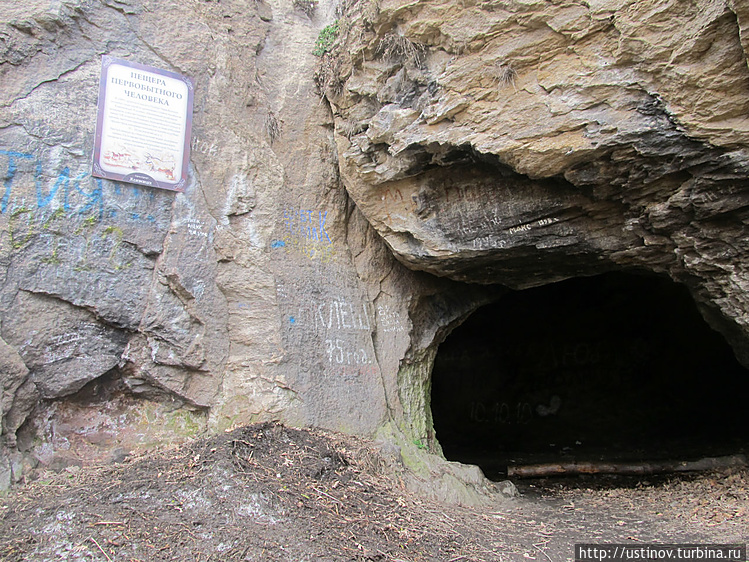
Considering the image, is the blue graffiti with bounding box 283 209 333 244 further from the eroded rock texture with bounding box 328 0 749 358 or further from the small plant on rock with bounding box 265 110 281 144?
the small plant on rock with bounding box 265 110 281 144

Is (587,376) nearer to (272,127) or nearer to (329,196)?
(329,196)

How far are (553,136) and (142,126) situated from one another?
3.10m

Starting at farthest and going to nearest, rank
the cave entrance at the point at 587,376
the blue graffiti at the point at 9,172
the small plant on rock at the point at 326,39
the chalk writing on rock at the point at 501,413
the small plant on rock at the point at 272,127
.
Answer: the chalk writing on rock at the point at 501,413 < the cave entrance at the point at 587,376 < the small plant on rock at the point at 326,39 < the small plant on rock at the point at 272,127 < the blue graffiti at the point at 9,172

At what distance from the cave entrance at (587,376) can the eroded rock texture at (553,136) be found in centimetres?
392

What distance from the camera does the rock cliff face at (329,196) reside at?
11.0 feet

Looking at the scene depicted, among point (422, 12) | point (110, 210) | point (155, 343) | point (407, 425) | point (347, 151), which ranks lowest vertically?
A: point (407, 425)

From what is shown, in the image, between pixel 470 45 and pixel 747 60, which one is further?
pixel 470 45

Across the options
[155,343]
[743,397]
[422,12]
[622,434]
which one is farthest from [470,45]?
[743,397]

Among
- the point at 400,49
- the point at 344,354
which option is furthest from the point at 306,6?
the point at 344,354

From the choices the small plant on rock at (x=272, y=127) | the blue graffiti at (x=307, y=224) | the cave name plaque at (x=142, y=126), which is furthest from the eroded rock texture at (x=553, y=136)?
the cave name plaque at (x=142, y=126)

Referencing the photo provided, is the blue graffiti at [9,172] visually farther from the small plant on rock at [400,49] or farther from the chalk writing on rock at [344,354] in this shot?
the small plant on rock at [400,49]

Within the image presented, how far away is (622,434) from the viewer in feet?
27.9

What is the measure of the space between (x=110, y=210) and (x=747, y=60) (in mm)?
4238

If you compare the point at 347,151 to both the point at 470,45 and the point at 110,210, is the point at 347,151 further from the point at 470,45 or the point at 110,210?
the point at 110,210
